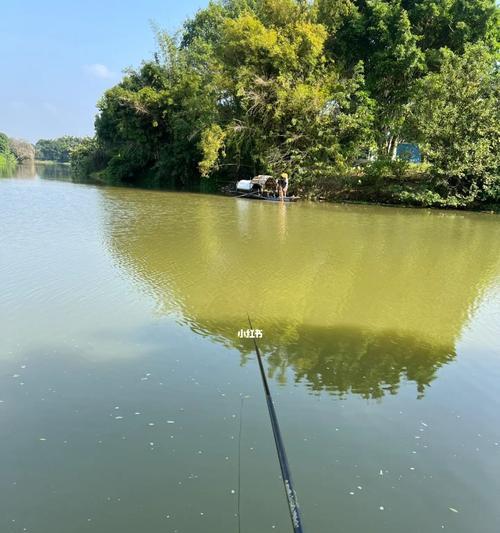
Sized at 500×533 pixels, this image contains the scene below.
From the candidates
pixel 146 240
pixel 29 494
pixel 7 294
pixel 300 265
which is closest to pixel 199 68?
pixel 146 240

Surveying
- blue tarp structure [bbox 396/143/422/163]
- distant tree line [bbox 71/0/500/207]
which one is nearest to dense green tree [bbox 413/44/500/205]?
distant tree line [bbox 71/0/500/207]

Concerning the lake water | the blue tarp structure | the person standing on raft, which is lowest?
the lake water

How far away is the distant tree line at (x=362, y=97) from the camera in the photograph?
730 inches

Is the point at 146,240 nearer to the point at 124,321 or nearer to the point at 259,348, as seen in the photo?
the point at 124,321

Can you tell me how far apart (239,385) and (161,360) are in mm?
909

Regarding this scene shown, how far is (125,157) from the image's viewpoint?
3406cm

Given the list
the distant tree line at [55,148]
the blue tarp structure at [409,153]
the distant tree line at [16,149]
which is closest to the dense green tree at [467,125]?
the blue tarp structure at [409,153]

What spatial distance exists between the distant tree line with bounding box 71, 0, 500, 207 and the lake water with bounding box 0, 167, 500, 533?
35.6 feet

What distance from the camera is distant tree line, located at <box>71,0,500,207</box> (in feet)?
60.8

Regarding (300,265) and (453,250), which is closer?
(300,265)

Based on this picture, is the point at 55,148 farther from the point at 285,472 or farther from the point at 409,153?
the point at 285,472

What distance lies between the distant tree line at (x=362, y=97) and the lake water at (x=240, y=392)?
427 inches

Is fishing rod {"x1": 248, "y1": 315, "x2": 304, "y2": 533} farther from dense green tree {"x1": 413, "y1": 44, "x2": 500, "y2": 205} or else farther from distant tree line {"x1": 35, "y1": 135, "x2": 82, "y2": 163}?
distant tree line {"x1": 35, "y1": 135, "x2": 82, "y2": 163}

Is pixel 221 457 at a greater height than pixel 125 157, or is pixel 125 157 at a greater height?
pixel 125 157
